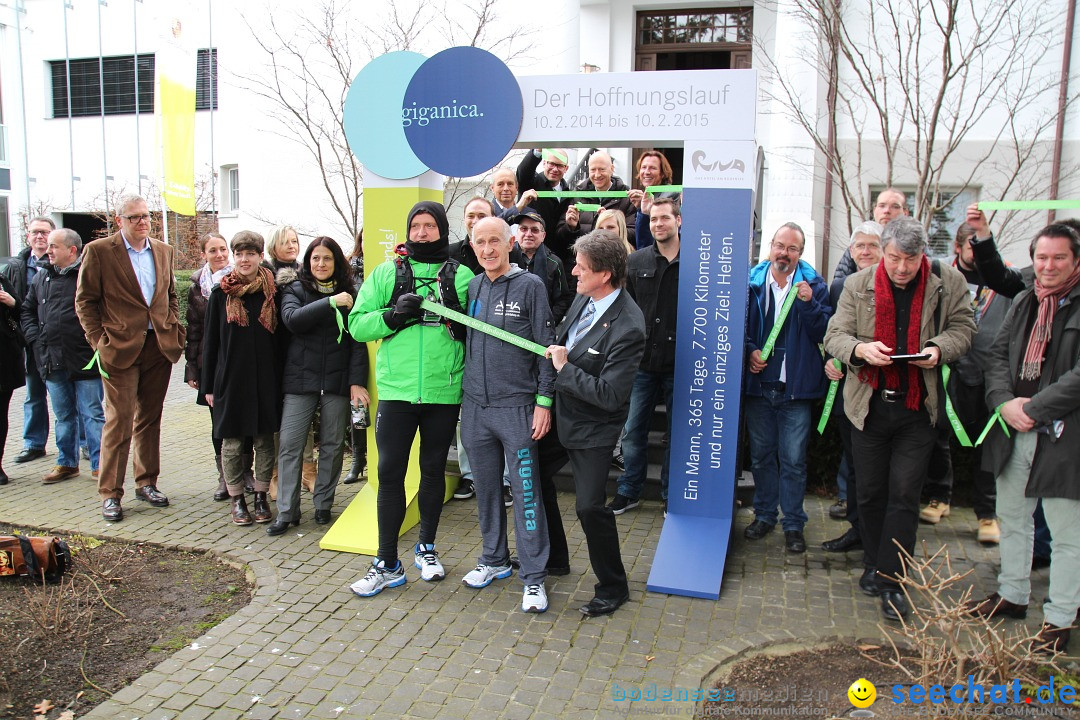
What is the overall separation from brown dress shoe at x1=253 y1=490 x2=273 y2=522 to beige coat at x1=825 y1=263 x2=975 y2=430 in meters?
4.00

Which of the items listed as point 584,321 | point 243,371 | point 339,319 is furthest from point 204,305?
point 584,321

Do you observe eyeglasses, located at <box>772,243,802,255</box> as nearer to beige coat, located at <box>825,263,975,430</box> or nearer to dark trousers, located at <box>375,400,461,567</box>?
beige coat, located at <box>825,263,975,430</box>

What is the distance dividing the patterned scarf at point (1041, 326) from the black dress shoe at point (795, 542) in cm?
175

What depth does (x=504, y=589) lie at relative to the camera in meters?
4.64

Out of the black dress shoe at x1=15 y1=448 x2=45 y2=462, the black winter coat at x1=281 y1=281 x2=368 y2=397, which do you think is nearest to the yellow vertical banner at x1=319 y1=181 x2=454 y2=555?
the black winter coat at x1=281 y1=281 x2=368 y2=397

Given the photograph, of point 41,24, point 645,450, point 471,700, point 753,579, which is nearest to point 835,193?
point 645,450

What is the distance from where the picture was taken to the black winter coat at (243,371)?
543 cm

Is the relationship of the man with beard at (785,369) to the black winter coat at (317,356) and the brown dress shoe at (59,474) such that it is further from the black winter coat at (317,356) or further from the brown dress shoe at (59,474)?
the brown dress shoe at (59,474)

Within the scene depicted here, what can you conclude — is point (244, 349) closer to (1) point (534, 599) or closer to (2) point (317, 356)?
(2) point (317, 356)

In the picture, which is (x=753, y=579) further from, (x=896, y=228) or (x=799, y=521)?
(x=896, y=228)

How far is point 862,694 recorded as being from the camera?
335 cm

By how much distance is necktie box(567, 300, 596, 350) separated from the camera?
166 inches

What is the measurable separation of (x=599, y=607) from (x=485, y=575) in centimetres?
74

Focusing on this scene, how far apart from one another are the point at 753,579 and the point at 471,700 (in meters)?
2.06
